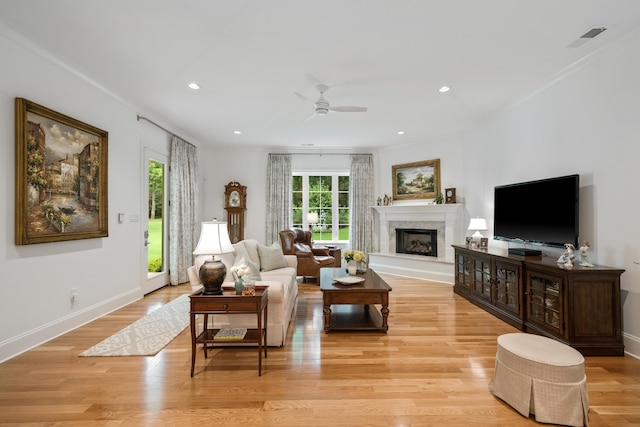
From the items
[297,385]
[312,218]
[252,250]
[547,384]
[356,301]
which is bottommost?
[297,385]

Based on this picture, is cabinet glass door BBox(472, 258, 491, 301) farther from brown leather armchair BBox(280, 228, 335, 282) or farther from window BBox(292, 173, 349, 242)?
window BBox(292, 173, 349, 242)

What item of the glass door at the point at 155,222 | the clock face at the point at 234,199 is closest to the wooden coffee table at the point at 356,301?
the glass door at the point at 155,222

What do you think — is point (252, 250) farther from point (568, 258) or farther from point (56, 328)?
point (568, 258)

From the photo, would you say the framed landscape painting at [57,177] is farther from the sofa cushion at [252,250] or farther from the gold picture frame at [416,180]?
the gold picture frame at [416,180]

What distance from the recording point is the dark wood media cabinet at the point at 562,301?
2887mm

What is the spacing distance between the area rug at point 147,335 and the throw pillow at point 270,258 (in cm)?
119

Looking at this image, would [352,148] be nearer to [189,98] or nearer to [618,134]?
[189,98]

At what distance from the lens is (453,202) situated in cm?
618

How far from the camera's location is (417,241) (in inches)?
275

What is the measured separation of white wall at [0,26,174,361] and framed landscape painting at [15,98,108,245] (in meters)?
0.08

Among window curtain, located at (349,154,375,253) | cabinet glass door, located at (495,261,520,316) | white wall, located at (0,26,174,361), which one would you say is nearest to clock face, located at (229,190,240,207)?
white wall, located at (0,26,174,361)

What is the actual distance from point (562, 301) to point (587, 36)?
8.12 feet

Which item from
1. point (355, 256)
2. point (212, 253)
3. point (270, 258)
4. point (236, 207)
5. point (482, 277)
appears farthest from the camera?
point (236, 207)

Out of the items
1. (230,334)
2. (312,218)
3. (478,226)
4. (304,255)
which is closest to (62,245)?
(230,334)
